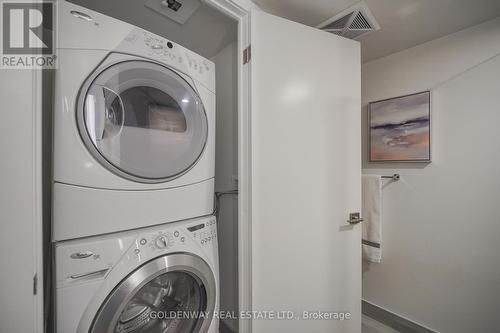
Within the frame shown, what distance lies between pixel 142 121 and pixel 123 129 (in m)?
0.09

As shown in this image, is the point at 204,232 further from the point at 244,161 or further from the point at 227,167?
the point at 227,167

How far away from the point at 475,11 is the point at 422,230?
139 centimetres

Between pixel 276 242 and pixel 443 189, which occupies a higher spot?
pixel 443 189

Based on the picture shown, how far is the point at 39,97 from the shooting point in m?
0.49

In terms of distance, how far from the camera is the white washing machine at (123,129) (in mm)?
646

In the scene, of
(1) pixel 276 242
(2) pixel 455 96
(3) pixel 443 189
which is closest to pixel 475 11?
(2) pixel 455 96

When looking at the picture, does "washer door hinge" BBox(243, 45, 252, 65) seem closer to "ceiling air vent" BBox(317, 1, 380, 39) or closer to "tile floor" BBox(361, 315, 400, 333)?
"ceiling air vent" BBox(317, 1, 380, 39)

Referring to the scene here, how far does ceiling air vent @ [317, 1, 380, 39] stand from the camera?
1085 mm

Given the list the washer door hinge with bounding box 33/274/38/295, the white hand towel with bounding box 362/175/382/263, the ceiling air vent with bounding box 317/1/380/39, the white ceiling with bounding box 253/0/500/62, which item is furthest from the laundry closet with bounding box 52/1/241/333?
the white hand towel with bounding box 362/175/382/263

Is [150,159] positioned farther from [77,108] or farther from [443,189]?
[443,189]

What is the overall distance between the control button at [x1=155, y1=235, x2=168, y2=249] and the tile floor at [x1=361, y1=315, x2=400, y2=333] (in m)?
1.69

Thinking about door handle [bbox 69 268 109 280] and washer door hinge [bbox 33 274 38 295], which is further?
door handle [bbox 69 268 109 280]

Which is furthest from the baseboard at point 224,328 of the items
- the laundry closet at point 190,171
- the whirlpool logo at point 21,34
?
the whirlpool logo at point 21,34

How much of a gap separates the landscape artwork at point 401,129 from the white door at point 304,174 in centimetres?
52
